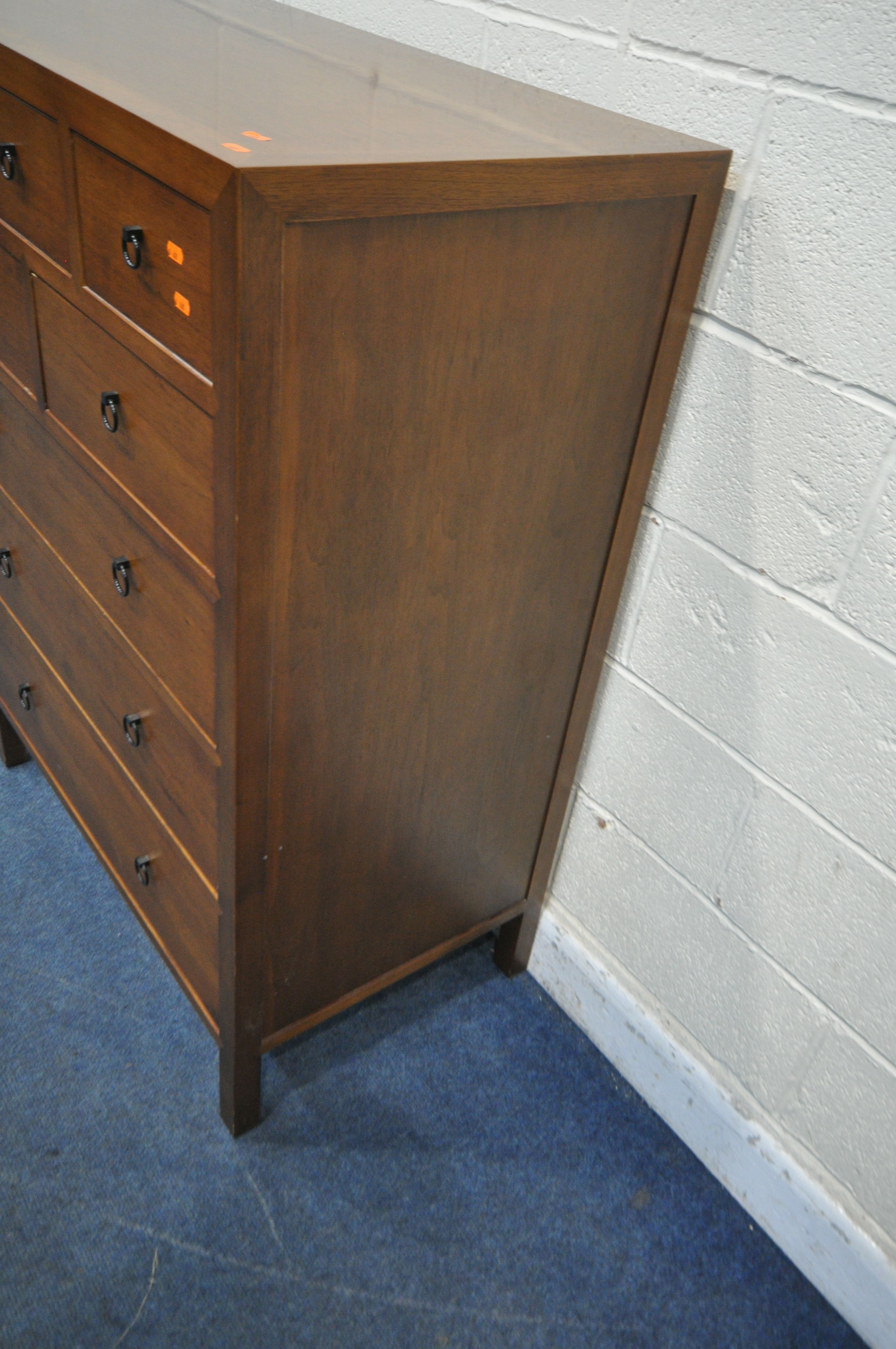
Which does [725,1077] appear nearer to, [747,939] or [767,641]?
[747,939]

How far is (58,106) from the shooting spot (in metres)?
0.88

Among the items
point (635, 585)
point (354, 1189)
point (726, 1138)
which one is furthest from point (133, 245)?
point (726, 1138)

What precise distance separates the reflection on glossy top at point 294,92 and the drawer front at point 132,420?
207mm

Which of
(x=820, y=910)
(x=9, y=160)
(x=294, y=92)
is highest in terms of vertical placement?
(x=294, y=92)

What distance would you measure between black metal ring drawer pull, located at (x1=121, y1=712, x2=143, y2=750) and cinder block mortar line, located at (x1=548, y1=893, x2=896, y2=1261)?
25.8 inches

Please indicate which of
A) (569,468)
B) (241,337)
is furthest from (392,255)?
(569,468)

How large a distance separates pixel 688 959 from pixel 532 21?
44.3 inches

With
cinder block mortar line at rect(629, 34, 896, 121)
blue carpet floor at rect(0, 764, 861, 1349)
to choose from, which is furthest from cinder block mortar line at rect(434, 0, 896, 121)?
blue carpet floor at rect(0, 764, 861, 1349)

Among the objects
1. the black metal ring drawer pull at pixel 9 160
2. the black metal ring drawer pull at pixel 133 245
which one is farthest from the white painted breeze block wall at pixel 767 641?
the black metal ring drawer pull at pixel 133 245

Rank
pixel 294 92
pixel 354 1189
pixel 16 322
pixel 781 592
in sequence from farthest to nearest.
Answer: pixel 354 1189
pixel 16 322
pixel 781 592
pixel 294 92

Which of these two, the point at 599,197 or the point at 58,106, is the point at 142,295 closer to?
the point at 58,106

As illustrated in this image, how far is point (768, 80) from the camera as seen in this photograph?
919 mm

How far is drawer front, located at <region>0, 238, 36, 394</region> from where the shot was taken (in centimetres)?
111

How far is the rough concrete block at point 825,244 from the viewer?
2.85 feet
